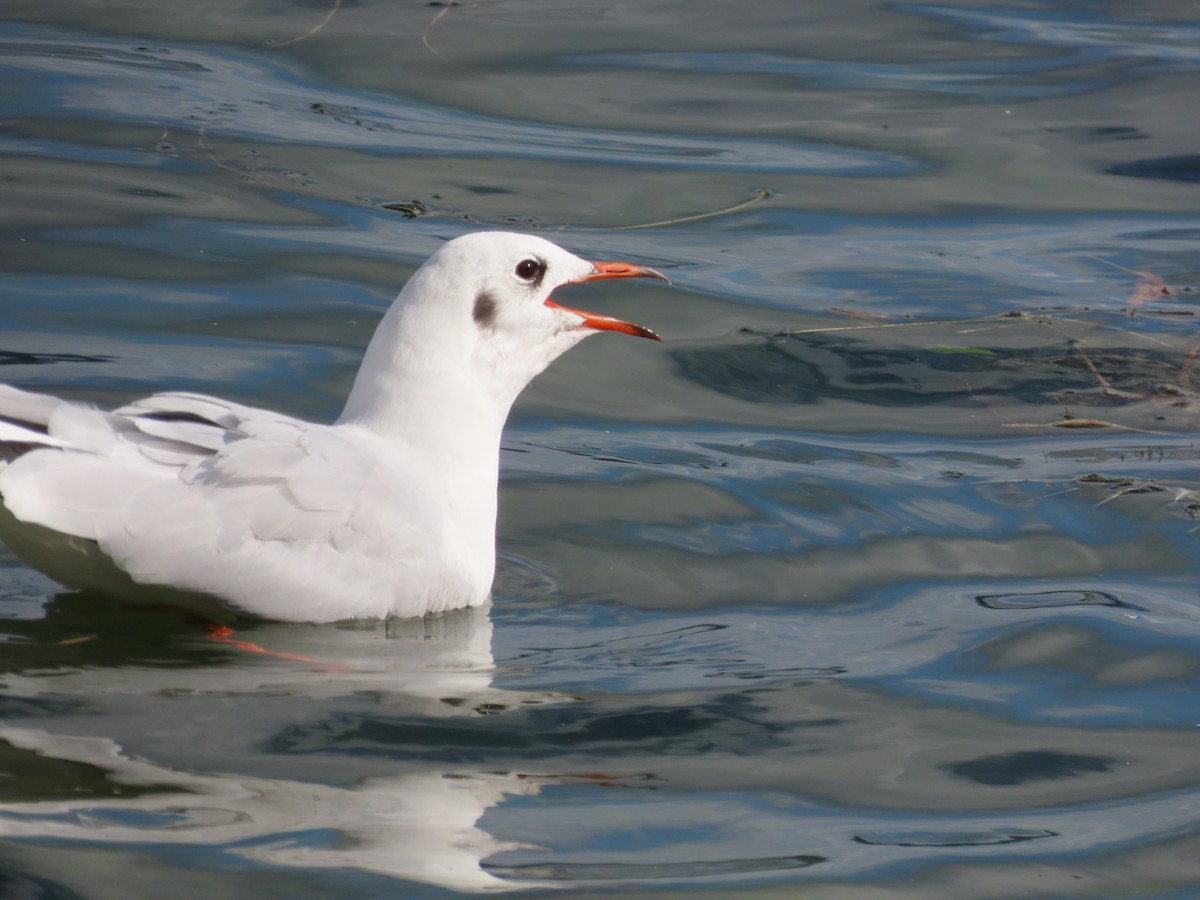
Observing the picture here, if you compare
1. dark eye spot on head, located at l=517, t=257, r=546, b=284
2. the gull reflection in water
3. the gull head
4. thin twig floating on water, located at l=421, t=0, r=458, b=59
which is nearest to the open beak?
the gull head

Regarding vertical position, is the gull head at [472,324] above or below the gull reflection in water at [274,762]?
above

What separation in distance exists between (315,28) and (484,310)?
7388mm

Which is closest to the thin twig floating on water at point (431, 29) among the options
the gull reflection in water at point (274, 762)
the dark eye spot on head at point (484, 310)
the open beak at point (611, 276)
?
the open beak at point (611, 276)

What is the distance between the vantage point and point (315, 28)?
1267 cm

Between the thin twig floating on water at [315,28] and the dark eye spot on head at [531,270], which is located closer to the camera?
the dark eye spot on head at [531,270]

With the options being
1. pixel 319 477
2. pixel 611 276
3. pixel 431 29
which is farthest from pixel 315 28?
pixel 319 477

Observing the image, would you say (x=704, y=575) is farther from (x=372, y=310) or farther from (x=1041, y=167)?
(x=1041, y=167)

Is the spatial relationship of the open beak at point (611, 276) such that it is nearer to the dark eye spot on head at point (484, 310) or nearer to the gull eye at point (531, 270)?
the gull eye at point (531, 270)

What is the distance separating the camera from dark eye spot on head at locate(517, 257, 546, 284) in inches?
233

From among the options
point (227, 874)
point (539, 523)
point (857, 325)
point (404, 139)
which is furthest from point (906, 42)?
point (227, 874)

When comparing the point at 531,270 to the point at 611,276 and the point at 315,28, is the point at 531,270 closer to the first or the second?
the point at 611,276

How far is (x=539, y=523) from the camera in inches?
251

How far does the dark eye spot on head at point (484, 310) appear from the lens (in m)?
5.84

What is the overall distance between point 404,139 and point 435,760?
7.10 m
